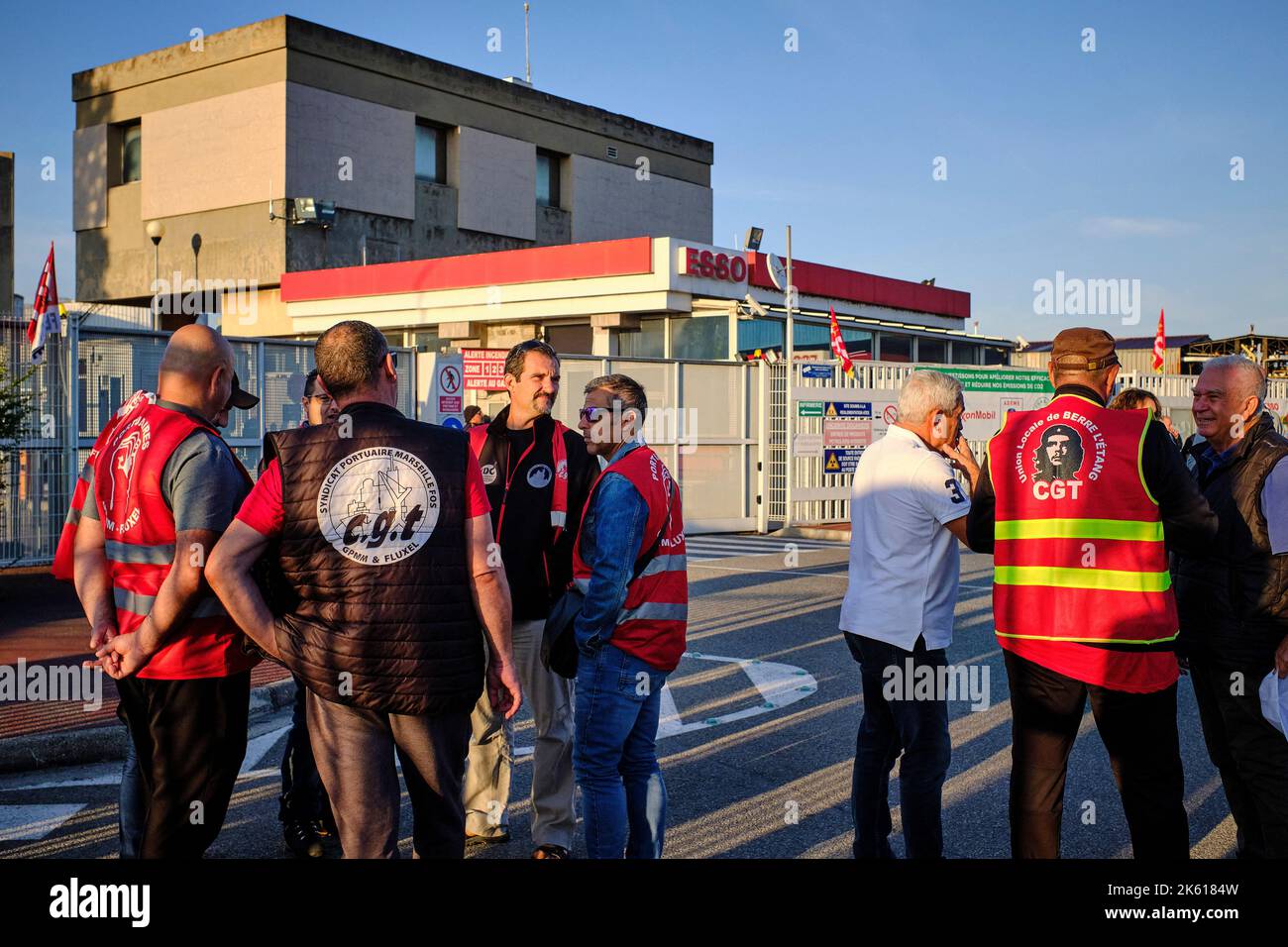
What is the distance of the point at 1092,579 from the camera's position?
12.8 feet

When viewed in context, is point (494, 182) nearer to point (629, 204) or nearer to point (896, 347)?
point (629, 204)

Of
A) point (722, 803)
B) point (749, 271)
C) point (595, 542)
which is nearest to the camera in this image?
point (595, 542)

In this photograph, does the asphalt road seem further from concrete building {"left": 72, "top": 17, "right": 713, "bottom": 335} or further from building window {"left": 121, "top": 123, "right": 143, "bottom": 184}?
building window {"left": 121, "top": 123, "right": 143, "bottom": 184}

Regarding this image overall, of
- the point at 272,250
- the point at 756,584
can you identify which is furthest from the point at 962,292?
the point at 756,584

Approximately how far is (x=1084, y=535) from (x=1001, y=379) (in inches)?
761

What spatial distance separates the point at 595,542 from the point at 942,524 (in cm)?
132

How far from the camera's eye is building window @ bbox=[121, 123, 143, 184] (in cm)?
3919

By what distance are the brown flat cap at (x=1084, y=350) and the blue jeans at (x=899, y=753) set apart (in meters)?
1.15

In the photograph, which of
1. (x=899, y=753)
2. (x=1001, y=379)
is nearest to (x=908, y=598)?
(x=899, y=753)

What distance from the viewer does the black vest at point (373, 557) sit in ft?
10.8

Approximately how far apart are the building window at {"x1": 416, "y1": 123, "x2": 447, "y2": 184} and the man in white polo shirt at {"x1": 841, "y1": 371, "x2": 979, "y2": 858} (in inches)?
1426

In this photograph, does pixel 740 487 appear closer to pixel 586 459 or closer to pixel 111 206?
pixel 586 459

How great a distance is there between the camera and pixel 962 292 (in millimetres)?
34062

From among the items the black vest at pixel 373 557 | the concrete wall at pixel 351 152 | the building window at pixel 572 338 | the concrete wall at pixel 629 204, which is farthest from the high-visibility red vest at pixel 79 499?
the concrete wall at pixel 629 204
